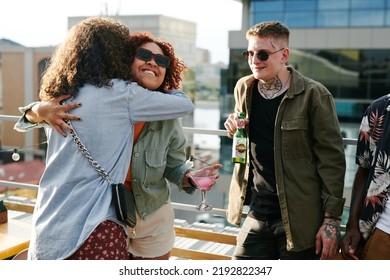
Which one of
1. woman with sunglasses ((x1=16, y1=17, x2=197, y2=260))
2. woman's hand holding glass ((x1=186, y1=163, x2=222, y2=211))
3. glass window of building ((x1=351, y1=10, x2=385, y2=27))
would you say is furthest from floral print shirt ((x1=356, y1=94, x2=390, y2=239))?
glass window of building ((x1=351, y1=10, x2=385, y2=27))

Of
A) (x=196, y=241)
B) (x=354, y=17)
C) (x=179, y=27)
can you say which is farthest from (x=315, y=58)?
(x=196, y=241)

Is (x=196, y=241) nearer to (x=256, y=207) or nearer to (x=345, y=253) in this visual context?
(x=256, y=207)

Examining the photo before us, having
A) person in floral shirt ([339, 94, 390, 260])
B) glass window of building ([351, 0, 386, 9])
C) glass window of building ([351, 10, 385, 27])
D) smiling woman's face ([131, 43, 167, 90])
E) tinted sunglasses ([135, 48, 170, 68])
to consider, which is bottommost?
person in floral shirt ([339, 94, 390, 260])

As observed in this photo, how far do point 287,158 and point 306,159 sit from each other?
110 mm

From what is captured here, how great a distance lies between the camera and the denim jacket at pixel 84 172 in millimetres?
2188

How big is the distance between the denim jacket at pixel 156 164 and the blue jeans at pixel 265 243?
48cm

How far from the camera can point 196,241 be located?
4367mm

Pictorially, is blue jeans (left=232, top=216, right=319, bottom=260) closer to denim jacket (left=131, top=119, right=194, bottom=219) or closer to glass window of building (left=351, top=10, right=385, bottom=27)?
denim jacket (left=131, top=119, right=194, bottom=219)

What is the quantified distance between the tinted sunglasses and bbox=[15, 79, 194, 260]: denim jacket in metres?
0.28

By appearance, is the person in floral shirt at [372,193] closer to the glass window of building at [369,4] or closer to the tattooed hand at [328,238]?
the tattooed hand at [328,238]

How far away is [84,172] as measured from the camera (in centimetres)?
221

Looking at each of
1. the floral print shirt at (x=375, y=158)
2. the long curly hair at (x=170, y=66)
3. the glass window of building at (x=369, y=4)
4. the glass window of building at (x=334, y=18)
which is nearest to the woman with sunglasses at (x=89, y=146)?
the long curly hair at (x=170, y=66)

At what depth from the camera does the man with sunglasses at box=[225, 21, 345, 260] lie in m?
2.74
